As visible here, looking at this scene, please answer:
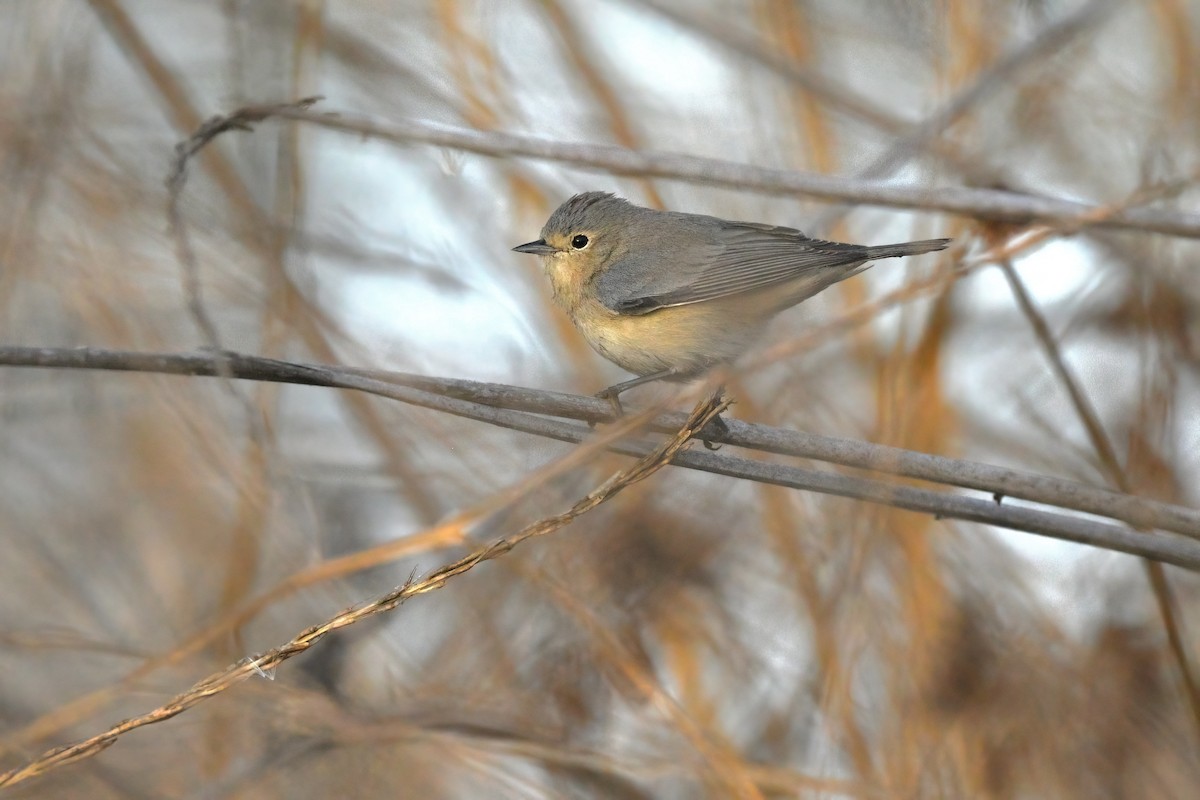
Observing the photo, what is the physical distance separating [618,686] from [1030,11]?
9.30 ft

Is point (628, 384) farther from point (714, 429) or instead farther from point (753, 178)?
point (753, 178)

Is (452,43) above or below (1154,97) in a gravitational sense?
below

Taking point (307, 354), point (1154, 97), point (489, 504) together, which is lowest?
point (489, 504)

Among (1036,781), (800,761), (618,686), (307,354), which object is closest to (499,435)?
(307,354)

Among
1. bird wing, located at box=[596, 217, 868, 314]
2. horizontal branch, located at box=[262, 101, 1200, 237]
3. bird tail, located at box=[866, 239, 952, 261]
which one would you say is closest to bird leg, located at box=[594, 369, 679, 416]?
bird wing, located at box=[596, 217, 868, 314]

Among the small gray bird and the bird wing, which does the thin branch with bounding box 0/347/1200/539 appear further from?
the bird wing

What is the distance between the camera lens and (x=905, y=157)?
10.7 feet

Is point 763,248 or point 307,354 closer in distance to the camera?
point 763,248

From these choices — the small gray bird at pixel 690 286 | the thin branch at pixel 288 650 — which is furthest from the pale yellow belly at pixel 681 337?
the thin branch at pixel 288 650

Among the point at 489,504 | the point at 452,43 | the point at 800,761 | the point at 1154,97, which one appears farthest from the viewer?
the point at 452,43

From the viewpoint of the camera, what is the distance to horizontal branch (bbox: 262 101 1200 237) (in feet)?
7.57

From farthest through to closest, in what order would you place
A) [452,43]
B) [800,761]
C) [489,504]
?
[452,43], [800,761], [489,504]

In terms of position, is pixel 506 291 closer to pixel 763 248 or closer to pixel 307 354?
pixel 307 354

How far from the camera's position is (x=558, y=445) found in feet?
10.2
